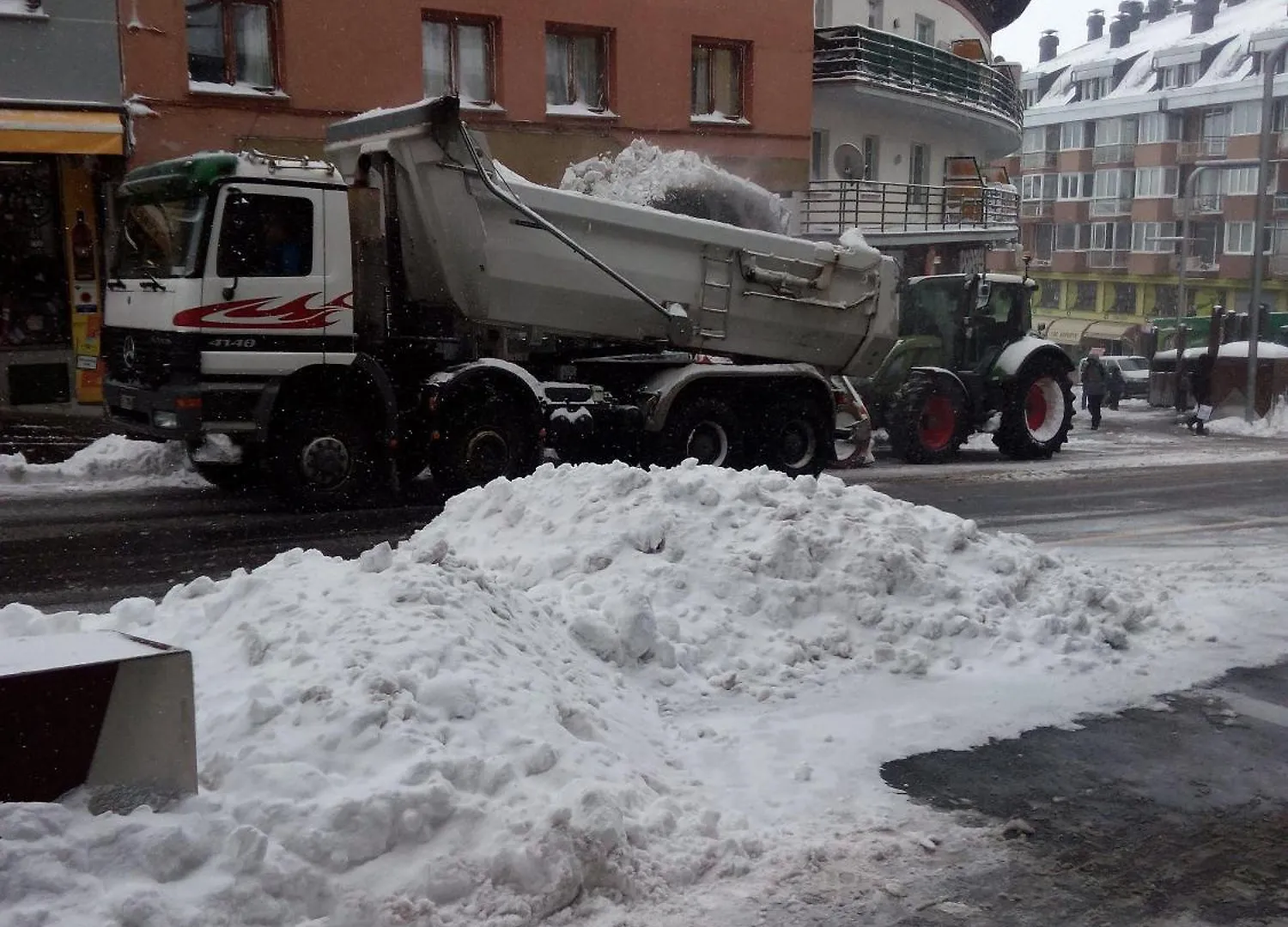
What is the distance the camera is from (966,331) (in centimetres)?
1803

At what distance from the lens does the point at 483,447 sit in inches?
477

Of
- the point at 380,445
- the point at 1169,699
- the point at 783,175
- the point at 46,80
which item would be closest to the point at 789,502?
the point at 1169,699

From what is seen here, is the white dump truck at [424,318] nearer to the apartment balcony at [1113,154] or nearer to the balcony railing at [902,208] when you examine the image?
the balcony railing at [902,208]

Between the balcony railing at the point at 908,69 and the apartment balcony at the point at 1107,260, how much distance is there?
93.9 ft

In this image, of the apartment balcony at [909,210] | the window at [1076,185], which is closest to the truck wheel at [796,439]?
the apartment balcony at [909,210]

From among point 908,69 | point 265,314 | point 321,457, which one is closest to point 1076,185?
point 908,69

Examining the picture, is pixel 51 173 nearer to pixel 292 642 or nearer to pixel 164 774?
pixel 292 642

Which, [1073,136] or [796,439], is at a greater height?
[1073,136]

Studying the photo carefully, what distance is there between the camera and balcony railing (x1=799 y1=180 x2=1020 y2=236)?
2605 cm

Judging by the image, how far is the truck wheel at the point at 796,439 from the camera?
13.8 m

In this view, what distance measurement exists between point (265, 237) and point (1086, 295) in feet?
187

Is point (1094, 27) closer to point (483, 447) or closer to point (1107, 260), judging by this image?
point (1107, 260)

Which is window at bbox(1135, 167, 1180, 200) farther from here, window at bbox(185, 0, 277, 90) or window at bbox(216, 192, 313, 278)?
window at bbox(216, 192, 313, 278)

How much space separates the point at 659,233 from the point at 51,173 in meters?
9.30
